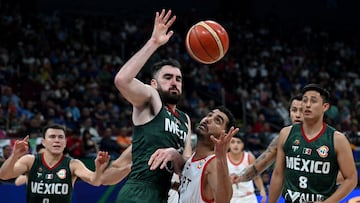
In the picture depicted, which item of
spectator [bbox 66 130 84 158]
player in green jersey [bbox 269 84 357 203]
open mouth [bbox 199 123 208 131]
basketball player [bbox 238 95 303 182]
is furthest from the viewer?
spectator [bbox 66 130 84 158]

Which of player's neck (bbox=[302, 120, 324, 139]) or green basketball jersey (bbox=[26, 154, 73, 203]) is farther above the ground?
player's neck (bbox=[302, 120, 324, 139])

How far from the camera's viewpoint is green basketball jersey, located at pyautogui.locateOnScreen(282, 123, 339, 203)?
512cm

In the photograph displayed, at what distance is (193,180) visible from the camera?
462 cm

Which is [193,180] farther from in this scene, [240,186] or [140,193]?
[240,186]

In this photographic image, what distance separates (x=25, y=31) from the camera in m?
16.6

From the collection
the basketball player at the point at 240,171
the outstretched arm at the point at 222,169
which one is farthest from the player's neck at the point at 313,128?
the basketball player at the point at 240,171

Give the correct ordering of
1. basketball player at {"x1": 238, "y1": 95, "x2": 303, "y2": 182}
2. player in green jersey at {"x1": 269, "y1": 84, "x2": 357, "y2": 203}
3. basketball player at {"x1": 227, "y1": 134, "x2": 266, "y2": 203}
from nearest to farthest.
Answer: player in green jersey at {"x1": 269, "y1": 84, "x2": 357, "y2": 203}
basketball player at {"x1": 238, "y1": 95, "x2": 303, "y2": 182}
basketball player at {"x1": 227, "y1": 134, "x2": 266, "y2": 203}

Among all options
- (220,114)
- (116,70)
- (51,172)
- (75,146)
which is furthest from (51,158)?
(116,70)

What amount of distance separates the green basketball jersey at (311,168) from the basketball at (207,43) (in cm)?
106

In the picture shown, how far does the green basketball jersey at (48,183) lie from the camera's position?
657cm

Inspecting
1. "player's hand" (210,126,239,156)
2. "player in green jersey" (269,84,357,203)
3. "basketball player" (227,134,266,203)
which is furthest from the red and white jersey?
"player's hand" (210,126,239,156)

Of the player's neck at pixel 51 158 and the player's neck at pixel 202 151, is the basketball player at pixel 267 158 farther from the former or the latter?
the player's neck at pixel 51 158

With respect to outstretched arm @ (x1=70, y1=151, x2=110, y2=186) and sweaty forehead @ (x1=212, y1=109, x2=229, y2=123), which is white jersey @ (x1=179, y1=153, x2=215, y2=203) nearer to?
sweaty forehead @ (x1=212, y1=109, x2=229, y2=123)

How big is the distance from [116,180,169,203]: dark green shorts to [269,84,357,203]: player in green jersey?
4.45ft
